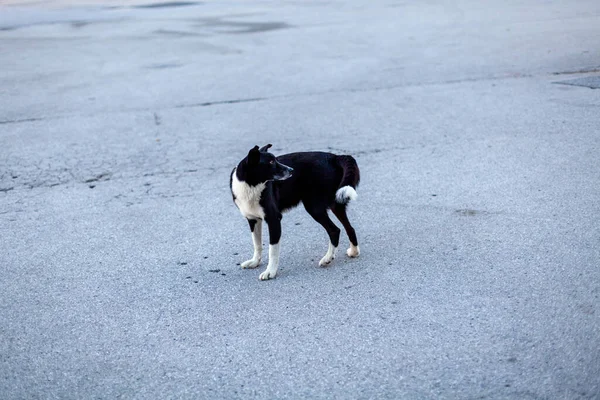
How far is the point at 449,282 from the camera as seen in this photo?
498 centimetres

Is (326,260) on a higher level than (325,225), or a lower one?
lower

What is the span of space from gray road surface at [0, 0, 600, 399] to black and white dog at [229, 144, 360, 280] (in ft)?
0.85

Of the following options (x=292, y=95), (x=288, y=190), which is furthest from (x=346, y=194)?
(x=292, y=95)

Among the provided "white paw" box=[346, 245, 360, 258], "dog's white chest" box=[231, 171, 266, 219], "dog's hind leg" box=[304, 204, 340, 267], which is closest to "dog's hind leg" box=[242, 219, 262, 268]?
"dog's white chest" box=[231, 171, 266, 219]

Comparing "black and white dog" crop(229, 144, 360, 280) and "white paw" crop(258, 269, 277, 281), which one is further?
"white paw" crop(258, 269, 277, 281)

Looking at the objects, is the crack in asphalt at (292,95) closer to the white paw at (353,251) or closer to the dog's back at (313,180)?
the dog's back at (313,180)

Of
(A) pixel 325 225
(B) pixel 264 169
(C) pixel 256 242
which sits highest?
(B) pixel 264 169

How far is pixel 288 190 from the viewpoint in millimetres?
5383

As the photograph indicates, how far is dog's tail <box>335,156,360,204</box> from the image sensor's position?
5082 millimetres

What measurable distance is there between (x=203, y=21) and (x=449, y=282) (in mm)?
16434

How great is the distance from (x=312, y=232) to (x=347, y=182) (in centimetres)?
100

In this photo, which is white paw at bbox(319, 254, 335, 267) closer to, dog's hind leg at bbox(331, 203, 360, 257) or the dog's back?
dog's hind leg at bbox(331, 203, 360, 257)

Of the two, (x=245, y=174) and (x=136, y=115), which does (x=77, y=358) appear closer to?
(x=245, y=174)

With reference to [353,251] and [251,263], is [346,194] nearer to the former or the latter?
[353,251]
